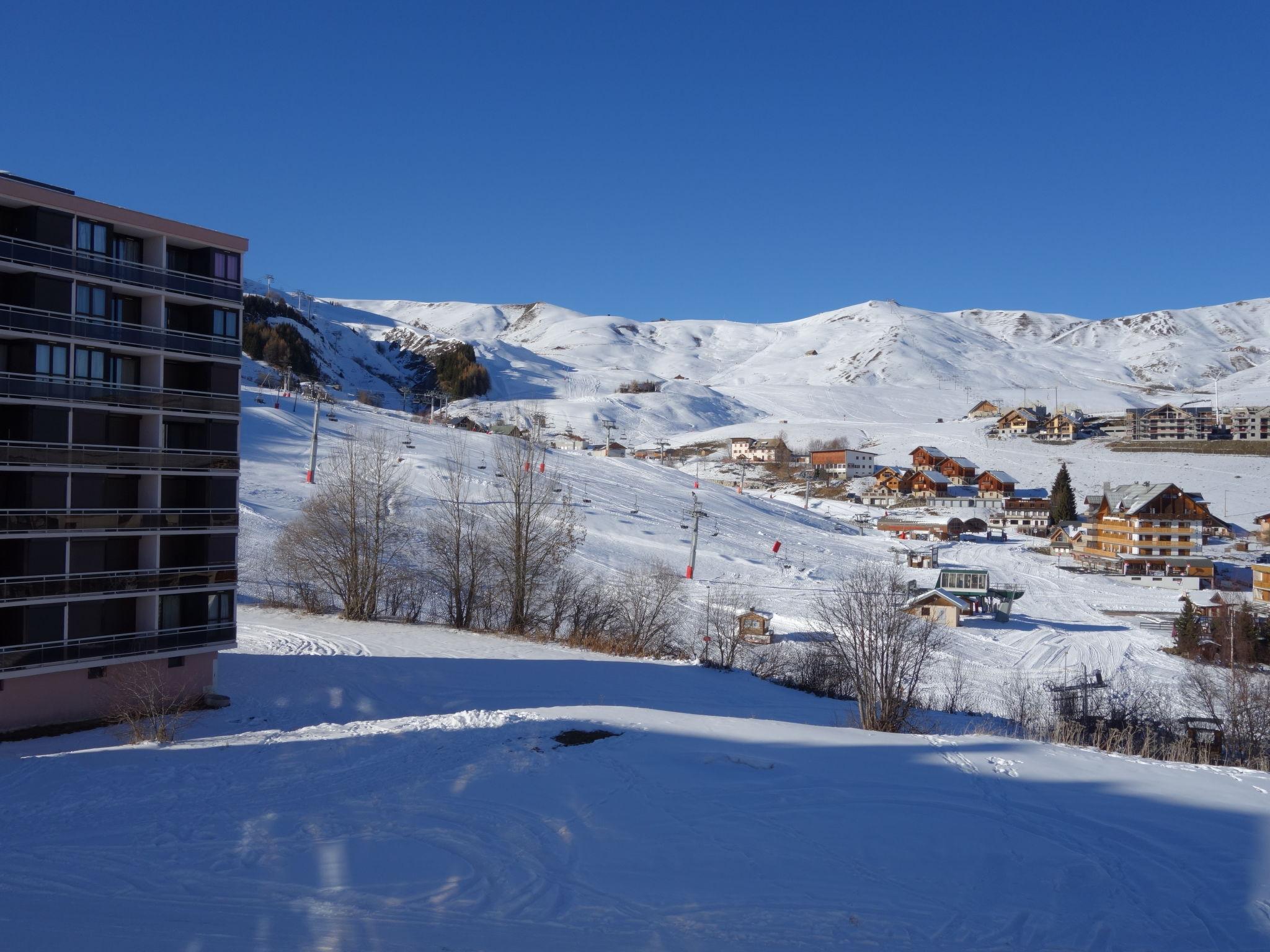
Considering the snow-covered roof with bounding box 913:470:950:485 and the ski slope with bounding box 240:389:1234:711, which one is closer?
the ski slope with bounding box 240:389:1234:711

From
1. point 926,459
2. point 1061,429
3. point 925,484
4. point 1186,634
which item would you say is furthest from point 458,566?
point 1061,429

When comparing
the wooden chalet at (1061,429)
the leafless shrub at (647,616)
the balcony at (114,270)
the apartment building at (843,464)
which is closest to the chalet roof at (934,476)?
the apartment building at (843,464)

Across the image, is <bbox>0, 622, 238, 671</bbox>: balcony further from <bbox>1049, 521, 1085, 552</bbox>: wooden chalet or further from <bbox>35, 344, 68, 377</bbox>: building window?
<bbox>1049, 521, 1085, 552</bbox>: wooden chalet

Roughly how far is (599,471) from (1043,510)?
39039 millimetres

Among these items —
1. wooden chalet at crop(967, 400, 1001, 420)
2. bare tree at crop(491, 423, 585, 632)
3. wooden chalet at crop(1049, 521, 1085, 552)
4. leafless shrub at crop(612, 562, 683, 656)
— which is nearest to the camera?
leafless shrub at crop(612, 562, 683, 656)

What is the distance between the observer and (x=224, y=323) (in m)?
18.9

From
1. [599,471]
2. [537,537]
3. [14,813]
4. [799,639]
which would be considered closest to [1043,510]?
[599,471]

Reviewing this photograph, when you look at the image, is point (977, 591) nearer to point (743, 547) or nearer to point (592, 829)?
point (743, 547)

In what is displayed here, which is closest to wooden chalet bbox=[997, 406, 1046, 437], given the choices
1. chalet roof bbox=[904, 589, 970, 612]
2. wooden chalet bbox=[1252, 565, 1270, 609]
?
wooden chalet bbox=[1252, 565, 1270, 609]

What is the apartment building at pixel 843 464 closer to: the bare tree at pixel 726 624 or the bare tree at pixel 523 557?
the bare tree at pixel 726 624

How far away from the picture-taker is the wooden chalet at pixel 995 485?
3275 inches

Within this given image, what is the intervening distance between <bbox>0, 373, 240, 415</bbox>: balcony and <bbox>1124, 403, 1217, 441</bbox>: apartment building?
11923 cm

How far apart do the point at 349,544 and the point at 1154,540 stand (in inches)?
1953

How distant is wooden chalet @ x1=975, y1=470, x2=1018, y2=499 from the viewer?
3275 inches
